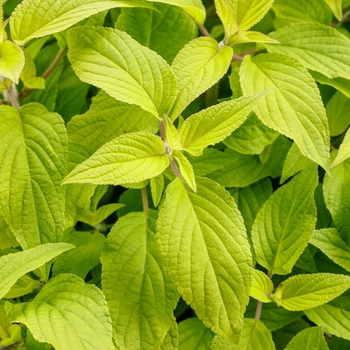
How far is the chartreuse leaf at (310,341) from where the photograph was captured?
0.68 meters

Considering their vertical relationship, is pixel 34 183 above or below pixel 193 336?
above

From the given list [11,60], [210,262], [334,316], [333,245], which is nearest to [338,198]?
[333,245]

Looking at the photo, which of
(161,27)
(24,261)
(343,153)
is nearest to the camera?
(24,261)

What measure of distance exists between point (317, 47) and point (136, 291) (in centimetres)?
44

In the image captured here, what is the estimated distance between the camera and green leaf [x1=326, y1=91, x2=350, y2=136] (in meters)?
0.81

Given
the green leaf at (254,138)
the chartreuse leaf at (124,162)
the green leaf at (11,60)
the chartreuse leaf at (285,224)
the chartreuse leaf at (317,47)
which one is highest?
the green leaf at (11,60)

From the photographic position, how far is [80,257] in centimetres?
74

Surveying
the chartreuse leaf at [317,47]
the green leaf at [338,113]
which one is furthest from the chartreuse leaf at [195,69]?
the green leaf at [338,113]

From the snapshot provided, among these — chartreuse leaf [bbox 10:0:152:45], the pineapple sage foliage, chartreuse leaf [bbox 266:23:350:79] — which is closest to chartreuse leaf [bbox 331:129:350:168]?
the pineapple sage foliage

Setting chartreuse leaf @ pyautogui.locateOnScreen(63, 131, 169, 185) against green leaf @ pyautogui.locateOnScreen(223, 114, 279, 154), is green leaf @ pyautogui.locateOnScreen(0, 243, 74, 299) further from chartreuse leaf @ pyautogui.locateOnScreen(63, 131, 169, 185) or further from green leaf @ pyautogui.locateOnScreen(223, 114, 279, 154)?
green leaf @ pyautogui.locateOnScreen(223, 114, 279, 154)

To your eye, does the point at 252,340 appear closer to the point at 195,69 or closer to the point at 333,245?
the point at 333,245

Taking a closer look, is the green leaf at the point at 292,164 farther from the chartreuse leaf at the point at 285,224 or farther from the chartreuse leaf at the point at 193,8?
the chartreuse leaf at the point at 193,8

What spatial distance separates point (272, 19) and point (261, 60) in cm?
26

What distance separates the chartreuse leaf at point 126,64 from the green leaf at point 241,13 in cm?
13
